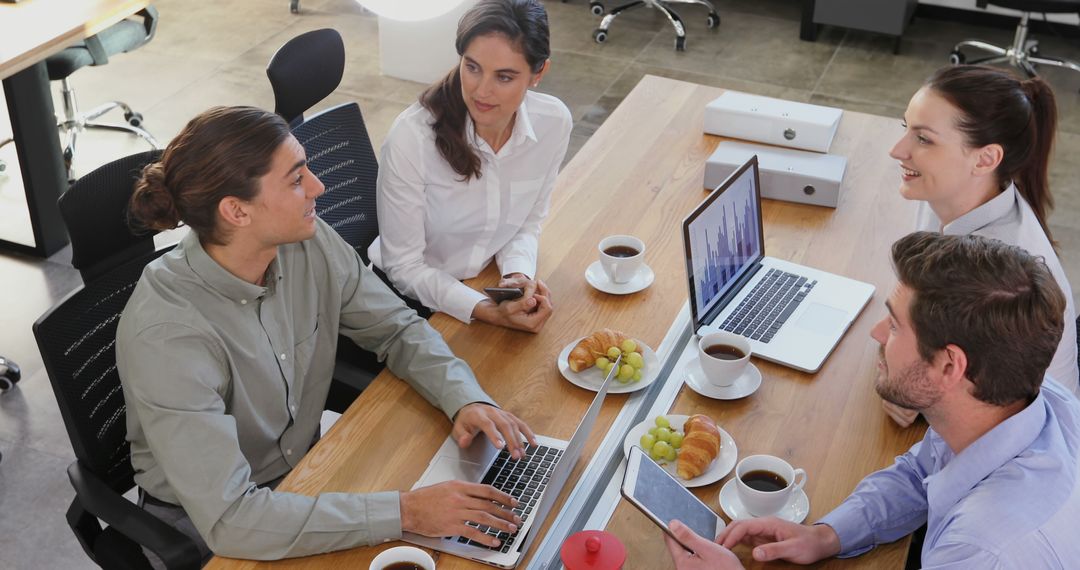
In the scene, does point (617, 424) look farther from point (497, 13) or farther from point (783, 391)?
point (497, 13)

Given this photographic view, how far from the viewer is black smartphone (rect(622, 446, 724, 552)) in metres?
1.70

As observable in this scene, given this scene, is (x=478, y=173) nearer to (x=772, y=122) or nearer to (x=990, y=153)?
(x=772, y=122)

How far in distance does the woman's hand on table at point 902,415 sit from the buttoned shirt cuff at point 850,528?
0.32m

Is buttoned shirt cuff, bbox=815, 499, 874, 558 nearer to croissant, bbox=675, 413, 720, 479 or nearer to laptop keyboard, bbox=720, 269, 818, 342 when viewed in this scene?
croissant, bbox=675, 413, 720, 479

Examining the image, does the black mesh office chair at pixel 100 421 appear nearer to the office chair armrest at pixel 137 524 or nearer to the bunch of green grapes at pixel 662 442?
the office chair armrest at pixel 137 524

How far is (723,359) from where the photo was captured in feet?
6.96

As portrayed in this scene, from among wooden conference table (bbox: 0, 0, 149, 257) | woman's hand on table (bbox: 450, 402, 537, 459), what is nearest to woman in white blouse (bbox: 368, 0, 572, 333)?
woman's hand on table (bbox: 450, 402, 537, 459)

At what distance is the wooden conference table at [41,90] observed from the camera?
3655 mm

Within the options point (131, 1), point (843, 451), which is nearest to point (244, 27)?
point (131, 1)

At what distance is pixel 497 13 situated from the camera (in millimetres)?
2393

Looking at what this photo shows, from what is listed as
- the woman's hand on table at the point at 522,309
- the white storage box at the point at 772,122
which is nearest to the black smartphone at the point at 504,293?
the woman's hand on table at the point at 522,309

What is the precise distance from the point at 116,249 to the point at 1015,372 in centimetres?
159

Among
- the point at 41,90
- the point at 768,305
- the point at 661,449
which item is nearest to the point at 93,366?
the point at 661,449

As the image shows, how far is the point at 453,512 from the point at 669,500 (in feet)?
1.13
